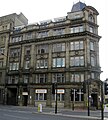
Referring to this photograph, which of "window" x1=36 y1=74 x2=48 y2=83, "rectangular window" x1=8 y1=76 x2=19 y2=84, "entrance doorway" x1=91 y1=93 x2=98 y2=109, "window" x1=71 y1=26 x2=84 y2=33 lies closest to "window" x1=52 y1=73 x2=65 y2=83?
"window" x1=36 y1=74 x2=48 y2=83

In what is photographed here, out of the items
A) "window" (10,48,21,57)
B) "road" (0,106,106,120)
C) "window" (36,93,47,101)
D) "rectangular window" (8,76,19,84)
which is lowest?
"road" (0,106,106,120)

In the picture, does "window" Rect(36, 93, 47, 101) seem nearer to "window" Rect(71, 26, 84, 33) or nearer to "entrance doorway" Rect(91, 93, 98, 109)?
"entrance doorway" Rect(91, 93, 98, 109)

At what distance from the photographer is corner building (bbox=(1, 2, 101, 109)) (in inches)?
1479

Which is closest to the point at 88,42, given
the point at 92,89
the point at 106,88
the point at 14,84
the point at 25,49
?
the point at 92,89

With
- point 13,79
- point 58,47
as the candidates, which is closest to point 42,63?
point 58,47

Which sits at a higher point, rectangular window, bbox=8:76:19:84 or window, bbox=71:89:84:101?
rectangular window, bbox=8:76:19:84

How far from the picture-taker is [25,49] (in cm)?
4606

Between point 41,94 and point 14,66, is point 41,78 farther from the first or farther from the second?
point 14,66

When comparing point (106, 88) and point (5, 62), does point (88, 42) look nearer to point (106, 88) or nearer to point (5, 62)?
point (5, 62)

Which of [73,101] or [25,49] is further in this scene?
[25,49]

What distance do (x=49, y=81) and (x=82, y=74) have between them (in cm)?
759

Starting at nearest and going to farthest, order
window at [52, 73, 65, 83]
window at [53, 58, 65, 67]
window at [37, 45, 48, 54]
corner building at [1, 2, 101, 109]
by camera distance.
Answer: corner building at [1, 2, 101, 109] < window at [52, 73, 65, 83] < window at [53, 58, 65, 67] < window at [37, 45, 48, 54]

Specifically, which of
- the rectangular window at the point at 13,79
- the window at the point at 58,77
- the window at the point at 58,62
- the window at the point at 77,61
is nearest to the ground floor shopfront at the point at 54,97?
the rectangular window at the point at 13,79

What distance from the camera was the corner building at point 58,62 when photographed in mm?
37562
